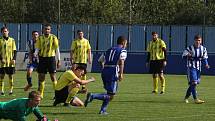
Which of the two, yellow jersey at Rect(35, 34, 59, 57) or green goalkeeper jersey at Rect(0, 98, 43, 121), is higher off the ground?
yellow jersey at Rect(35, 34, 59, 57)

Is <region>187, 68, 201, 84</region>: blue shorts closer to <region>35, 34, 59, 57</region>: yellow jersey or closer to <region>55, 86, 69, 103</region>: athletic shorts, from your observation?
<region>35, 34, 59, 57</region>: yellow jersey

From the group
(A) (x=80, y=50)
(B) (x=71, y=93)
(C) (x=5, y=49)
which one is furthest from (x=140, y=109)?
(A) (x=80, y=50)

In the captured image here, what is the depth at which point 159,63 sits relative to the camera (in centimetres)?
2756

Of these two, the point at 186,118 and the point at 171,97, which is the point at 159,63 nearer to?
the point at 171,97

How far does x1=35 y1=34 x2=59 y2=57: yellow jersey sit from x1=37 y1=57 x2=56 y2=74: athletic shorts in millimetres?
124

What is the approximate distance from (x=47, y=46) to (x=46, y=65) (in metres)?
0.58

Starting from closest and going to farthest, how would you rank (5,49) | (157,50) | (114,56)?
(114,56) → (5,49) → (157,50)

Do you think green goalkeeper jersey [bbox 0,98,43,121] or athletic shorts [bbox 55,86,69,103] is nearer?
green goalkeeper jersey [bbox 0,98,43,121]

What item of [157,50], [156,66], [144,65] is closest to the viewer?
[156,66]

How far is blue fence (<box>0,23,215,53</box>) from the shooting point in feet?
167

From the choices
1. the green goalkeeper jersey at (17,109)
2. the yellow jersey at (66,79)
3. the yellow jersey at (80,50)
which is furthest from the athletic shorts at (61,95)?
the yellow jersey at (80,50)

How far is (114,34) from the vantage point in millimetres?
52156

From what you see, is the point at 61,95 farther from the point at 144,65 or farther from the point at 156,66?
the point at 144,65

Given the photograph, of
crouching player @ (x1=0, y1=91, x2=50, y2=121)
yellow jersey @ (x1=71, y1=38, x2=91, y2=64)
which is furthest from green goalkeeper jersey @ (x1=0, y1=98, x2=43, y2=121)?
yellow jersey @ (x1=71, y1=38, x2=91, y2=64)
